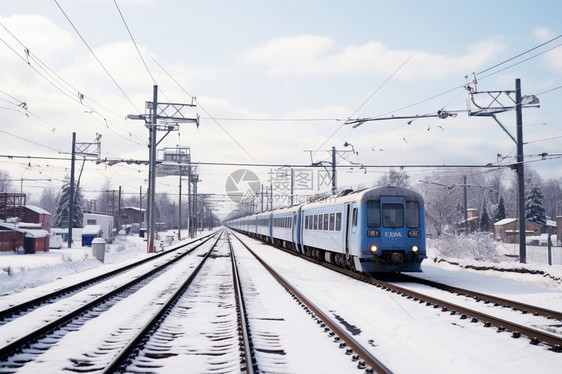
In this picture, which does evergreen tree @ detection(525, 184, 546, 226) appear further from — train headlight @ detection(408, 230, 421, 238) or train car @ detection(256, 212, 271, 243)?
train headlight @ detection(408, 230, 421, 238)

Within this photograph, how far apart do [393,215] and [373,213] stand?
670mm

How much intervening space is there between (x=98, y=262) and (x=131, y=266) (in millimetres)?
3699

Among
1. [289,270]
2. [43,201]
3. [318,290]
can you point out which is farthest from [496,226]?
[43,201]

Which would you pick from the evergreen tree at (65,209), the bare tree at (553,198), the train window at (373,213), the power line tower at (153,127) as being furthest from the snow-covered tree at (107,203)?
the bare tree at (553,198)

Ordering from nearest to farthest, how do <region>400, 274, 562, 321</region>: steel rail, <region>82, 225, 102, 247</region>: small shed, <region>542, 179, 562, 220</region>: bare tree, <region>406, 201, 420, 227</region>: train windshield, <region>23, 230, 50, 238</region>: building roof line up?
<region>400, 274, 562, 321</region>: steel rail < <region>406, 201, 420, 227</region>: train windshield < <region>23, 230, 50, 238</region>: building roof < <region>82, 225, 102, 247</region>: small shed < <region>542, 179, 562, 220</region>: bare tree

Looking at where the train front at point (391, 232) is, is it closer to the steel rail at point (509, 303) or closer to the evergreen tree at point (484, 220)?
the steel rail at point (509, 303)

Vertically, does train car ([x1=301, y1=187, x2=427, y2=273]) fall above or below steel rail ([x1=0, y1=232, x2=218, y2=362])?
above

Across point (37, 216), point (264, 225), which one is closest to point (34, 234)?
point (264, 225)

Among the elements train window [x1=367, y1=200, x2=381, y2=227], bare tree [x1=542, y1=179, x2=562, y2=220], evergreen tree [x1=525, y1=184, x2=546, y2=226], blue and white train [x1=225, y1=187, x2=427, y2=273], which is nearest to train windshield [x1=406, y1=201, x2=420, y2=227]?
blue and white train [x1=225, y1=187, x2=427, y2=273]

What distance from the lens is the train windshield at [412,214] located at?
15695 millimetres

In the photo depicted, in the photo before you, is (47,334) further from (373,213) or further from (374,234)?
(373,213)

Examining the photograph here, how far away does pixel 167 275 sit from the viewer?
17.4 metres

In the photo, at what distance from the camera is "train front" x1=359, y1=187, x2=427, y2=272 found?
49.9 feet

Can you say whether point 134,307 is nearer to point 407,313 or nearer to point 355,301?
point 355,301
